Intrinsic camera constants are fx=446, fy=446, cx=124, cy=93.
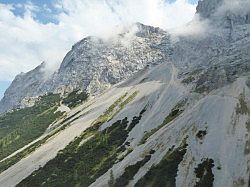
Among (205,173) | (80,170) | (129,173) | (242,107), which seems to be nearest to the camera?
(205,173)

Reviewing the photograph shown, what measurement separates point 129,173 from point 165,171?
1426cm

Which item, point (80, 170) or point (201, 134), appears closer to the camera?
point (201, 134)

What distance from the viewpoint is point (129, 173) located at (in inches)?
5945

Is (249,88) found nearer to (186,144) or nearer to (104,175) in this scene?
(186,144)

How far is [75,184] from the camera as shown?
6865 inches

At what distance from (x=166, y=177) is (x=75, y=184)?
1905 inches

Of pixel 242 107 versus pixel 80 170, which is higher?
pixel 80 170

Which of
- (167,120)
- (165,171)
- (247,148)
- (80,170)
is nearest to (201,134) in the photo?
(247,148)

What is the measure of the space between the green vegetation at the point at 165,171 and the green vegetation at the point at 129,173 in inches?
217

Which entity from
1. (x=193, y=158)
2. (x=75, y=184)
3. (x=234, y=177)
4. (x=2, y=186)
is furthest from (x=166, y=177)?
(x=2, y=186)

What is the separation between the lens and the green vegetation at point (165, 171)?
455 feet

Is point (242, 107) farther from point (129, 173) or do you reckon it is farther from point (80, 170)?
point (80, 170)

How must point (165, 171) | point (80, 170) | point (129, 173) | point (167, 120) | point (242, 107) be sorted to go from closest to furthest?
point (165, 171) → point (129, 173) → point (242, 107) → point (80, 170) → point (167, 120)

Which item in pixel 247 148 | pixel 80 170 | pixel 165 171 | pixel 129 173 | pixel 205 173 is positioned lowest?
pixel 247 148
